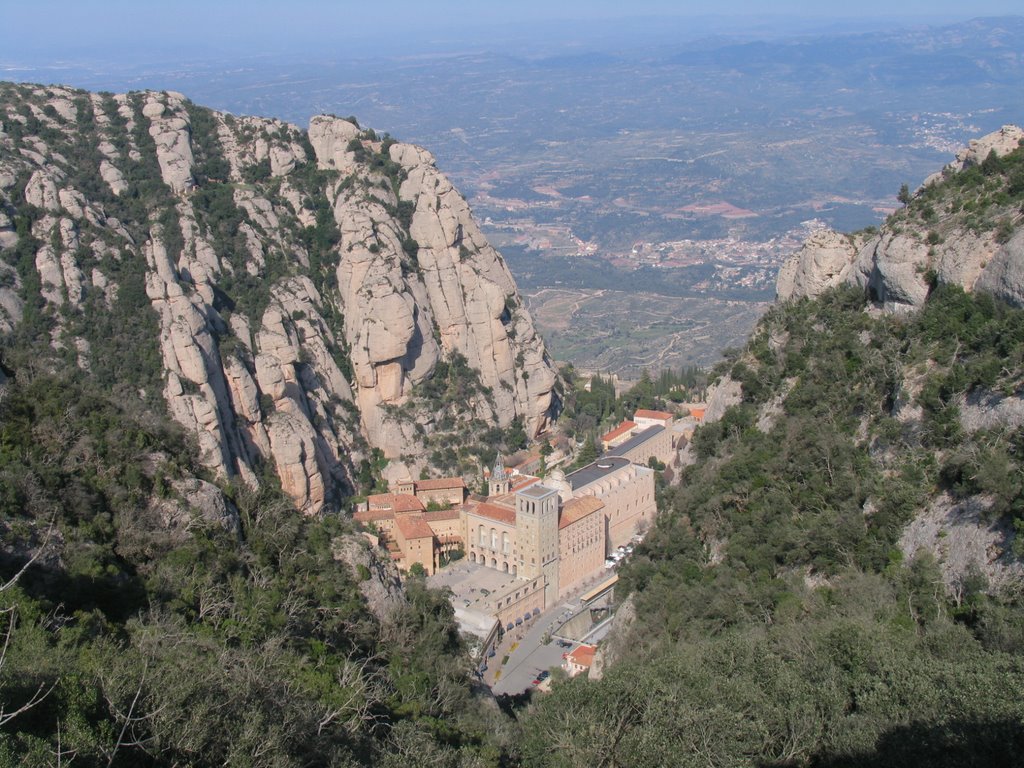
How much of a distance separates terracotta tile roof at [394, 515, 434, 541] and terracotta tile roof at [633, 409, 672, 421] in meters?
19.6

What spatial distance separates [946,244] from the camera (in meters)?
28.8

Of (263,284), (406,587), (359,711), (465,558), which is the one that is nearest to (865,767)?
(359,711)

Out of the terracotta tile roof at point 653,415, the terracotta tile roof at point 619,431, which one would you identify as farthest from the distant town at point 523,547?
the terracotta tile roof at point 653,415

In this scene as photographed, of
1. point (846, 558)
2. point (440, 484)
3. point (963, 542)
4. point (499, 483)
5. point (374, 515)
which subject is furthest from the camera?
point (440, 484)

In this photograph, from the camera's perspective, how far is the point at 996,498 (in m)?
20.8

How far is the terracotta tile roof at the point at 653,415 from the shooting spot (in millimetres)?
64312

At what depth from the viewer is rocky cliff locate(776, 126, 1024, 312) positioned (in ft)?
87.9

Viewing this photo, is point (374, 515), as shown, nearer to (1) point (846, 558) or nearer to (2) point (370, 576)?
(2) point (370, 576)

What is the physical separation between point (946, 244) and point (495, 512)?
1012 inches

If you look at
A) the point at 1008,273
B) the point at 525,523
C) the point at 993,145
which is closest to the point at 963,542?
the point at 1008,273

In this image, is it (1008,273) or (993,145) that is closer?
(1008,273)

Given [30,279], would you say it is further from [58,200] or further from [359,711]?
[359,711]

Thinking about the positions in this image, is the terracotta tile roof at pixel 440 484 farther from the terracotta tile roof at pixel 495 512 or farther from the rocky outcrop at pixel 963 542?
the rocky outcrop at pixel 963 542

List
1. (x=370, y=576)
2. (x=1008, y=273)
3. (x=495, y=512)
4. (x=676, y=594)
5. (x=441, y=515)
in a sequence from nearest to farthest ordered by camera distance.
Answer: (x=1008, y=273), (x=676, y=594), (x=370, y=576), (x=495, y=512), (x=441, y=515)
